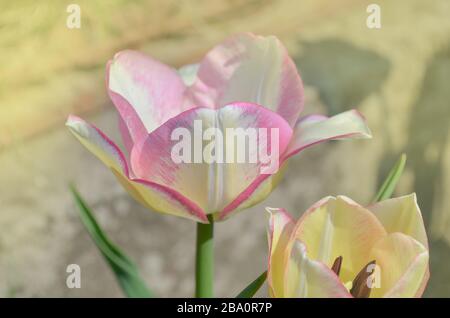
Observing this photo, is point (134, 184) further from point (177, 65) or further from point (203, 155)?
point (177, 65)

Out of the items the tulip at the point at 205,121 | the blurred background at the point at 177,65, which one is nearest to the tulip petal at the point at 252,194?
the tulip at the point at 205,121

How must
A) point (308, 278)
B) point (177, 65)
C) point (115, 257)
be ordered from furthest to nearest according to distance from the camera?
point (177, 65) → point (115, 257) → point (308, 278)

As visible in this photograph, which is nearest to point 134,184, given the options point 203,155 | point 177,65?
point 203,155

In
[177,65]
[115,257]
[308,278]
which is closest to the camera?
[308,278]

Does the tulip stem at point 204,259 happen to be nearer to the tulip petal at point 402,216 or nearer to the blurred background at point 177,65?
the tulip petal at point 402,216

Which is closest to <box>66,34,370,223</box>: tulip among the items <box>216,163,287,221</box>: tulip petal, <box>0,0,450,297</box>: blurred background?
<box>216,163,287,221</box>: tulip petal
